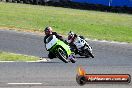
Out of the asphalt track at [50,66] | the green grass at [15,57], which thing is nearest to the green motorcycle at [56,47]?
the asphalt track at [50,66]

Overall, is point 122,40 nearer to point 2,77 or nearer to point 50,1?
point 2,77

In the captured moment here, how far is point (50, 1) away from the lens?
66.6 meters

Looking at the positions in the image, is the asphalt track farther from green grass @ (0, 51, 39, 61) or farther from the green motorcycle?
green grass @ (0, 51, 39, 61)

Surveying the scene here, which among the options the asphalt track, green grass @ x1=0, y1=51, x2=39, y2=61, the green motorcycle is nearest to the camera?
the asphalt track

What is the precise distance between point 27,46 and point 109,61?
607 cm

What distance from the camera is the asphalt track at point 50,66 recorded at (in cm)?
1495

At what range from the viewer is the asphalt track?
14947 mm

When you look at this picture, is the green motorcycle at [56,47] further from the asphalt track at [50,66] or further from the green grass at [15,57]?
the green grass at [15,57]

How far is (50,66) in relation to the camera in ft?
62.7

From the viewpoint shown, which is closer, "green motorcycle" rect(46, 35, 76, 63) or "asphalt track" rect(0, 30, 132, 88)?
"asphalt track" rect(0, 30, 132, 88)

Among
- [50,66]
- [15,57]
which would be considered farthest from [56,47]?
[15,57]

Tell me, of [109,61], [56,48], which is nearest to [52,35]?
[56,48]

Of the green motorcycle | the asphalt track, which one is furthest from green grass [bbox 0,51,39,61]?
the green motorcycle

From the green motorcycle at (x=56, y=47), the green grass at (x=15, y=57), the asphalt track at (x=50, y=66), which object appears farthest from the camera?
the green grass at (x=15, y=57)
